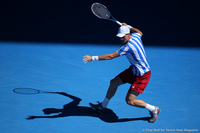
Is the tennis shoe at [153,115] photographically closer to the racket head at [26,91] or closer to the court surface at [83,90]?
the court surface at [83,90]

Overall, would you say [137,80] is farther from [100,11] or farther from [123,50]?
[100,11]

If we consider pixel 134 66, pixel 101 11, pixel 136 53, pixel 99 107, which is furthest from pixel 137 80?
pixel 101 11

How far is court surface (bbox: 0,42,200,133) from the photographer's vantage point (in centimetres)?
634

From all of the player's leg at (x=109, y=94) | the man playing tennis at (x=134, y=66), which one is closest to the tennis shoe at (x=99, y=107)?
the player's leg at (x=109, y=94)

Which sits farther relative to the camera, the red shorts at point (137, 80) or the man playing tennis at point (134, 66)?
the red shorts at point (137, 80)

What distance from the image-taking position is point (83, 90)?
25.7 ft

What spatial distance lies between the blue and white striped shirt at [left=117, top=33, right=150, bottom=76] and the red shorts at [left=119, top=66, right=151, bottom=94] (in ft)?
0.29

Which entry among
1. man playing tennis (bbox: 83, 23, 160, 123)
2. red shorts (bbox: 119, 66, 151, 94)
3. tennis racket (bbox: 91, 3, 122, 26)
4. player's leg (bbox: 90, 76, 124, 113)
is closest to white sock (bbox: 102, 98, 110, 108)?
player's leg (bbox: 90, 76, 124, 113)

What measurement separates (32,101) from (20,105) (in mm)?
301

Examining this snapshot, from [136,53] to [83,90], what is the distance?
2087 millimetres

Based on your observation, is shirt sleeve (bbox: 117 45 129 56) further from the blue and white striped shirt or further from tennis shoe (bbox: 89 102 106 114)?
tennis shoe (bbox: 89 102 106 114)

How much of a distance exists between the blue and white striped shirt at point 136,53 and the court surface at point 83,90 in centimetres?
100

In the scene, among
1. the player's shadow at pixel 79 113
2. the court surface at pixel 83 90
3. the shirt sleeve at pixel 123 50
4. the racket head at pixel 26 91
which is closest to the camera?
the shirt sleeve at pixel 123 50

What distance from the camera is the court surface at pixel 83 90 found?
6.34 metres
